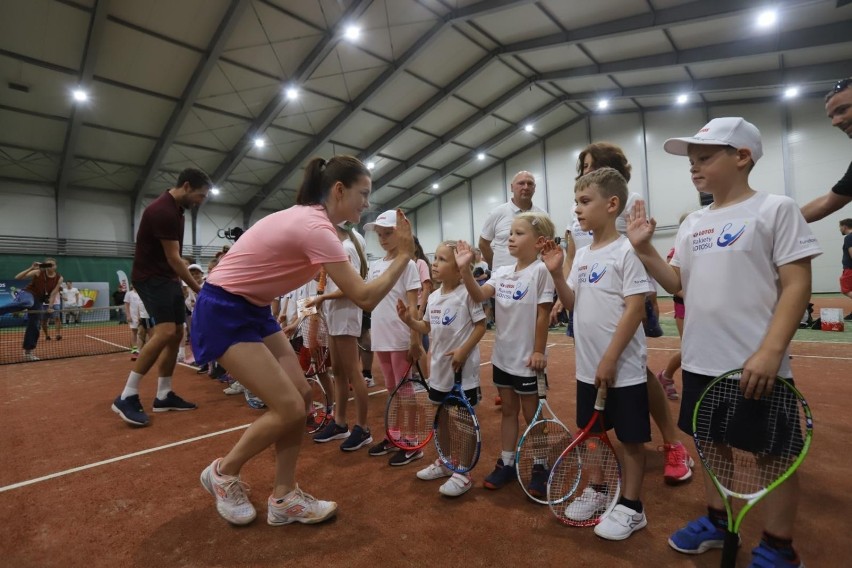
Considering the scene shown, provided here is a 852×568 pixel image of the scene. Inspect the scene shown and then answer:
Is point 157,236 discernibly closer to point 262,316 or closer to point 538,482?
point 262,316

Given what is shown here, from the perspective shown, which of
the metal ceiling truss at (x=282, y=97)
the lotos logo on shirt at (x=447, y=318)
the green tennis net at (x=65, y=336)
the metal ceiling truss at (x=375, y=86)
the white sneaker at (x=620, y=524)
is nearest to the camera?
the white sneaker at (x=620, y=524)

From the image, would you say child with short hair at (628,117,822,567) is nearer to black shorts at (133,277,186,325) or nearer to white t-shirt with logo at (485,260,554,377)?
white t-shirt with logo at (485,260,554,377)

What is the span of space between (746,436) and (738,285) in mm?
608

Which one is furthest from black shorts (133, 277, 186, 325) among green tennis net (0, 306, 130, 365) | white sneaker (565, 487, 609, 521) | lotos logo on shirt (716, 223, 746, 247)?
Answer: green tennis net (0, 306, 130, 365)

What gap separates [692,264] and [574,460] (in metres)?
1.14

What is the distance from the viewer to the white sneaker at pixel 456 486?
2607 millimetres

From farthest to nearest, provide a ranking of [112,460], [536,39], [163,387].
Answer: [536,39], [163,387], [112,460]

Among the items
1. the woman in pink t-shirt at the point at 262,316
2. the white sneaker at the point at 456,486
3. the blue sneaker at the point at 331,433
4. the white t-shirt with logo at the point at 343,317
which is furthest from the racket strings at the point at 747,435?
the blue sneaker at the point at 331,433

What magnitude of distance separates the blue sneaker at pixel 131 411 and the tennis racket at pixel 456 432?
317 centimetres

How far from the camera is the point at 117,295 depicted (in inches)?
766

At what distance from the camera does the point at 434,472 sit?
2.90 meters

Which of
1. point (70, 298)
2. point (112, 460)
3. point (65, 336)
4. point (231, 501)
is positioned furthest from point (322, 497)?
point (70, 298)

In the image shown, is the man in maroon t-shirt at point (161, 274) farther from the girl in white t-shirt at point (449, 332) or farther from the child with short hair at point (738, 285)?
the child with short hair at point (738, 285)

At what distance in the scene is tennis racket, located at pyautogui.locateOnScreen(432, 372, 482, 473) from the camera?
265 centimetres
